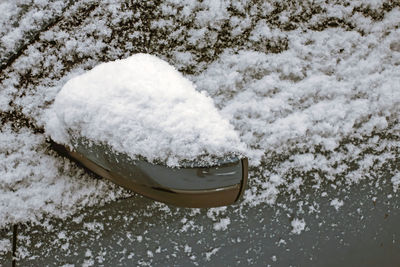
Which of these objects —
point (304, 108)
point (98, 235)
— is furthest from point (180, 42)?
point (98, 235)

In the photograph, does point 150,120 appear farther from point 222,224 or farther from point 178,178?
point 222,224

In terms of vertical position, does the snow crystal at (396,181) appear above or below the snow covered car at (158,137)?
below

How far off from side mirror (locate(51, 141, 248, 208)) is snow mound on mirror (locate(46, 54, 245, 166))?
0.09 ft

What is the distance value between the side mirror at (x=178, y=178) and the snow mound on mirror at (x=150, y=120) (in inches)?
1.1

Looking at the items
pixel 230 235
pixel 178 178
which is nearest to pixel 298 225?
pixel 230 235

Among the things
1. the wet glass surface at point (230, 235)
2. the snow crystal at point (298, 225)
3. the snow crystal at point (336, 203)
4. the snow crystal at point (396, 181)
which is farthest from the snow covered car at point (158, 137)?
the snow crystal at point (396, 181)

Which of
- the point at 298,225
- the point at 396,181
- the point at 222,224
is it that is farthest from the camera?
the point at 396,181

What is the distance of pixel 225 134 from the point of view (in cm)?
129

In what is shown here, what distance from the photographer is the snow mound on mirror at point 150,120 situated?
1.27 meters

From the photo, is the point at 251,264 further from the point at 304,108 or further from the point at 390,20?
the point at 390,20

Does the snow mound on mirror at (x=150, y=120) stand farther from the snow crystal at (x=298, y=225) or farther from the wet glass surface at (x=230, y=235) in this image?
the snow crystal at (x=298, y=225)

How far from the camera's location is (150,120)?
1.27m

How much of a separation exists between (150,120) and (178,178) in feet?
0.66

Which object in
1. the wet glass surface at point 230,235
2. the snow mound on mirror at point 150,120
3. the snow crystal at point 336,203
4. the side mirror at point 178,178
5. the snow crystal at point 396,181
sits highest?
the snow mound on mirror at point 150,120
